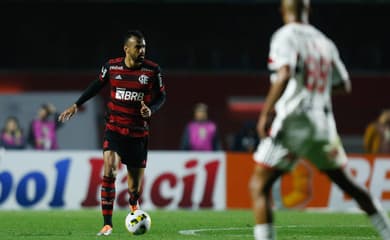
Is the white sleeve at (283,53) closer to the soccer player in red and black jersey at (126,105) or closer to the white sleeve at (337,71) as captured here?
the white sleeve at (337,71)

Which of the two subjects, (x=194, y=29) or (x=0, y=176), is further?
(x=194, y=29)

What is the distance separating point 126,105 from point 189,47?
1943 centimetres

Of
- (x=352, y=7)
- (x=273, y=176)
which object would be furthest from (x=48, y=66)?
(x=273, y=176)

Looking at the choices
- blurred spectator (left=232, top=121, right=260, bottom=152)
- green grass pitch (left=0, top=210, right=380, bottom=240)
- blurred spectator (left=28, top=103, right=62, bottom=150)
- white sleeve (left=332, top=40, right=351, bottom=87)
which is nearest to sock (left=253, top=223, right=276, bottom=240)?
white sleeve (left=332, top=40, right=351, bottom=87)

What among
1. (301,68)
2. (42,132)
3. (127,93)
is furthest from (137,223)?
(42,132)

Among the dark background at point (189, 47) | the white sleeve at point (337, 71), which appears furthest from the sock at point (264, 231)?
the dark background at point (189, 47)

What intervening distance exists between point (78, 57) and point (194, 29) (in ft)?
10.6

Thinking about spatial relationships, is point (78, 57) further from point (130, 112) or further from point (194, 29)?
point (130, 112)

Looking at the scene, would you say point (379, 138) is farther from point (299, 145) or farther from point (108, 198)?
point (299, 145)

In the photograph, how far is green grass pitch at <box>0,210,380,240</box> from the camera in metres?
12.0

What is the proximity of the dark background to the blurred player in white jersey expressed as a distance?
2165 cm

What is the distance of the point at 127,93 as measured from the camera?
12.4 meters

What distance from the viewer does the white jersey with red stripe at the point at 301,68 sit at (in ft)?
27.6

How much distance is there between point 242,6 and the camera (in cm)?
3212
